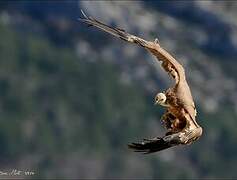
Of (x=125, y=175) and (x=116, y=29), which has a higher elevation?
(x=116, y=29)

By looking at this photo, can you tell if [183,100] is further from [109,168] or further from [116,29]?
[109,168]

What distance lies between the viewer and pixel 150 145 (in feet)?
58.6

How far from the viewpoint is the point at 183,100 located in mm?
17703

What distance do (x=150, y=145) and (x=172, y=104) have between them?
2.58ft

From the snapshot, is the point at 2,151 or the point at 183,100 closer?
the point at 183,100

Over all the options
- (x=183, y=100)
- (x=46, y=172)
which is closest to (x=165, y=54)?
(x=183, y=100)

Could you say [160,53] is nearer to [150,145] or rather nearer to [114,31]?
[114,31]

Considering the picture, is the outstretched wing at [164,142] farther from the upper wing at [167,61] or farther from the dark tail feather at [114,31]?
the dark tail feather at [114,31]

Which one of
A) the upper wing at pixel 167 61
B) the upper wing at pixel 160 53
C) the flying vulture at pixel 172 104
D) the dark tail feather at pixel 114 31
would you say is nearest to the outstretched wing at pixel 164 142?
the flying vulture at pixel 172 104

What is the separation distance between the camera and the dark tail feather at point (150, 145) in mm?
17719

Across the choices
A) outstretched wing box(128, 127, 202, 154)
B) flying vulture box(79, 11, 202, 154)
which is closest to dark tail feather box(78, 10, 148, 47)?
flying vulture box(79, 11, 202, 154)

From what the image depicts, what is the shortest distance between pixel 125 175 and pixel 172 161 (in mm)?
9796

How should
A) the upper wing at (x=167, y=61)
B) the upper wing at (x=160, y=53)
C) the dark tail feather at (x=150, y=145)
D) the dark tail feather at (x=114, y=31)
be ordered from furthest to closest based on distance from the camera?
1. the upper wing at (x=160, y=53)
2. the dark tail feather at (x=150, y=145)
3. the upper wing at (x=167, y=61)
4. the dark tail feather at (x=114, y=31)

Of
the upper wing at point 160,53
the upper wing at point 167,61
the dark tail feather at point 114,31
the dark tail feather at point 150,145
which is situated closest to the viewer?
the dark tail feather at point 114,31
